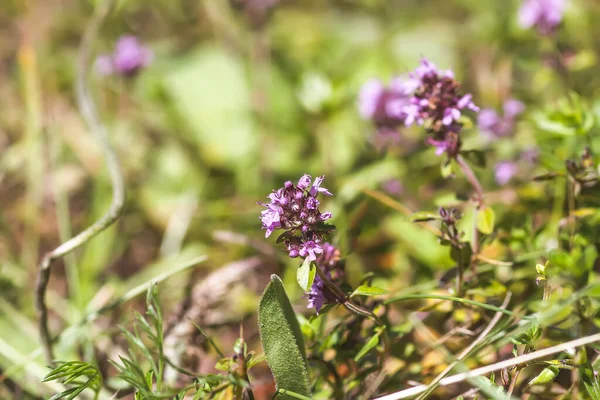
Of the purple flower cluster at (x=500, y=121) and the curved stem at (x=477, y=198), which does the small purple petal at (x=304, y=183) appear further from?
the purple flower cluster at (x=500, y=121)

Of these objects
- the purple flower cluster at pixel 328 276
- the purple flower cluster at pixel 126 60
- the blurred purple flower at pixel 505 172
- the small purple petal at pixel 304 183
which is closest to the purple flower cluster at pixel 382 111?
the blurred purple flower at pixel 505 172

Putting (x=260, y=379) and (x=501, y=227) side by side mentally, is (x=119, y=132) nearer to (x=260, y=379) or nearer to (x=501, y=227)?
(x=260, y=379)

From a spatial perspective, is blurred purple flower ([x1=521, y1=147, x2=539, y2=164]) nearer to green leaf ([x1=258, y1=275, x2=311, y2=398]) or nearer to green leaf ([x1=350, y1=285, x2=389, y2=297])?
green leaf ([x1=350, y1=285, x2=389, y2=297])

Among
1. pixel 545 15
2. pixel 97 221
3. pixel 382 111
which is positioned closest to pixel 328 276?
pixel 97 221

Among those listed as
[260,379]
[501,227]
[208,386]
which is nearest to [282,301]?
[208,386]

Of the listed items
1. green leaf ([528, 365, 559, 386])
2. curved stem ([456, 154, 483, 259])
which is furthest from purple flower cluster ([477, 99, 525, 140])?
green leaf ([528, 365, 559, 386])

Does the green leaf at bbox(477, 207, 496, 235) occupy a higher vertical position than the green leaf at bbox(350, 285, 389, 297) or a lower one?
higher
